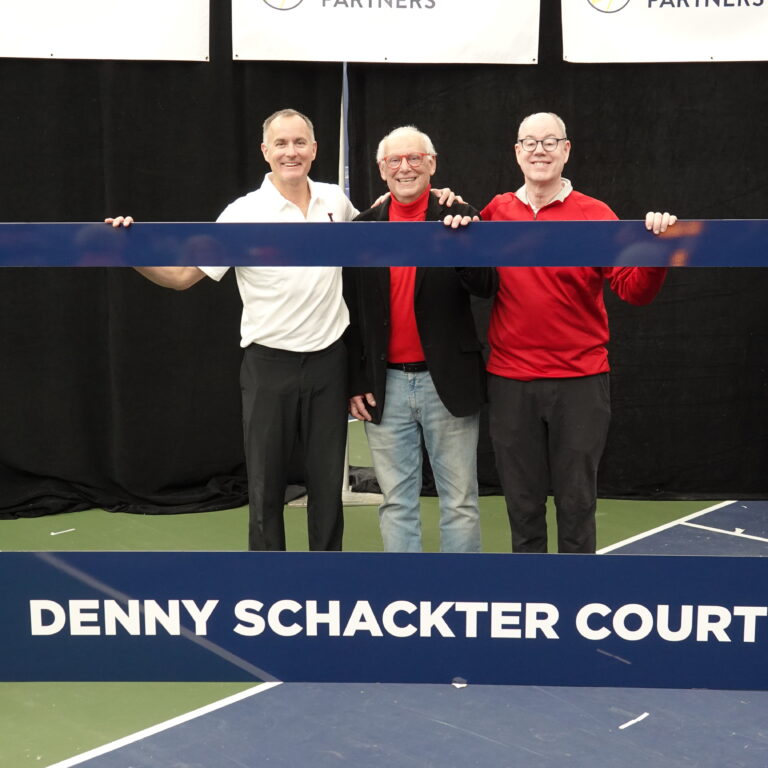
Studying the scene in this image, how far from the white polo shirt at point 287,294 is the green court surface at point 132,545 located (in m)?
1.08

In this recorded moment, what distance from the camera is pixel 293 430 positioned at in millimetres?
3215

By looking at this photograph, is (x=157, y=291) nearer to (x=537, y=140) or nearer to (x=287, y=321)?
(x=287, y=321)

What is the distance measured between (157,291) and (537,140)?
2.33 meters

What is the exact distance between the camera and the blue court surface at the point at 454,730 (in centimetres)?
255

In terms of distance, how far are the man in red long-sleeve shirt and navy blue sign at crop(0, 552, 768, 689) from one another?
114 centimetres

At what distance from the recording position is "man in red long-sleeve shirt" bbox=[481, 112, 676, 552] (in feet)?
9.35

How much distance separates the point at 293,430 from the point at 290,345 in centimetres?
30

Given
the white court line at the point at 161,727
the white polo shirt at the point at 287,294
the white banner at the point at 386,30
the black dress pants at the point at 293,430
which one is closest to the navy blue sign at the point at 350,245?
the white polo shirt at the point at 287,294

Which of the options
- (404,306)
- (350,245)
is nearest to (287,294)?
(404,306)

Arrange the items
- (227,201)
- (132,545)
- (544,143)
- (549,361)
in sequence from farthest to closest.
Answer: (227,201)
(132,545)
(549,361)
(544,143)

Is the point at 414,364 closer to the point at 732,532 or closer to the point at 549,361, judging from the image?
the point at 549,361

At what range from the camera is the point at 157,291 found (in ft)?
15.0

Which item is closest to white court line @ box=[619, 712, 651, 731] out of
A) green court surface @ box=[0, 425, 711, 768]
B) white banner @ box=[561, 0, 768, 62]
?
green court surface @ box=[0, 425, 711, 768]

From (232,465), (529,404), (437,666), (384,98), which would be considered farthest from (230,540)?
→ (437,666)
